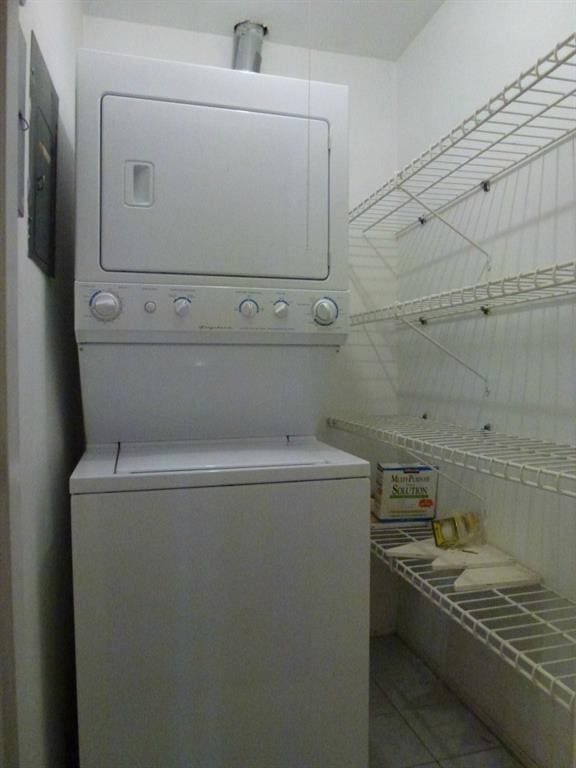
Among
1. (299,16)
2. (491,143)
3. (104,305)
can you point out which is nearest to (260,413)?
(104,305)

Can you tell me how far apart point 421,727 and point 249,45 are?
2.46 m

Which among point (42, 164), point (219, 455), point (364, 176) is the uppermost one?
point (364, 176)

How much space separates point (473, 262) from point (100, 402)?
127 cm

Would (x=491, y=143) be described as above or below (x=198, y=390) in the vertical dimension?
above

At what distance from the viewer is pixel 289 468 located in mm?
1129

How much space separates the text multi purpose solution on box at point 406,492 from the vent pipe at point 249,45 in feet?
5.27

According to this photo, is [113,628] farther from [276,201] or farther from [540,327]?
[540,327]

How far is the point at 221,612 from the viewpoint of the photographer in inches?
42.2

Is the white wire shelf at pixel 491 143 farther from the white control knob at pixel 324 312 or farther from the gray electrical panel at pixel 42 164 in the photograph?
the gray electrical panel at pixel 42 164

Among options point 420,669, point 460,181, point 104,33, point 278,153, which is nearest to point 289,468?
point 278,153

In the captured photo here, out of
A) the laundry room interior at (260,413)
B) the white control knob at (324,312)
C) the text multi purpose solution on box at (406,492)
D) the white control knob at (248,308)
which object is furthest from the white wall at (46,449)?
the text multi purpose solution on box at (406,492)

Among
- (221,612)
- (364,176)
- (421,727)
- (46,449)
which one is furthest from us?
(364,176)

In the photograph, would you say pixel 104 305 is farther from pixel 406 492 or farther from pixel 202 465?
pixel 406 492

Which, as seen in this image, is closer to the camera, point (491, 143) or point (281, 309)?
point (281, 309)
